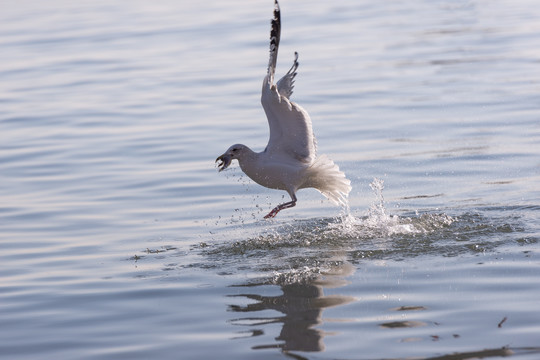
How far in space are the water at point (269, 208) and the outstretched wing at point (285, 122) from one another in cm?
70

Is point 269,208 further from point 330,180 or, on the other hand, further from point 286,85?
point 286,85

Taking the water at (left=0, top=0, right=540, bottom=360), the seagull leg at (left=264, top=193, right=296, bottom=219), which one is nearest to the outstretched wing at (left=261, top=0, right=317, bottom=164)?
the seagull leg at (left=264, top=193, right=296, bottom=219)

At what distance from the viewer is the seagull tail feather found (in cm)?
955

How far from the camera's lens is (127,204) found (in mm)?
10766

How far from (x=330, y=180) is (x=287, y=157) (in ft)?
1.60

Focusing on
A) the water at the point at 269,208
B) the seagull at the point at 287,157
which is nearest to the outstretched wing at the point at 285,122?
the seagull at the point at 287,157

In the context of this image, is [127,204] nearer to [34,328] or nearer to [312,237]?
[312,237]

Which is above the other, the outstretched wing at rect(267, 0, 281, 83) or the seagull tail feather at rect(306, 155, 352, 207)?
the outstretched wing at rect(267, 0, 281, 83)

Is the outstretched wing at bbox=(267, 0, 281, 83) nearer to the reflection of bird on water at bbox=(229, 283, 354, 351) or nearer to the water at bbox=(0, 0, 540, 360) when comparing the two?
the water at bbox=(0, 0, 540, 360)

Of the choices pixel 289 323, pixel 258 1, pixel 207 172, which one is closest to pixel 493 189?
pixel 207 172

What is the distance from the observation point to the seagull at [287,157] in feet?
30.8

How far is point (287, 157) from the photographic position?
31.7 feet

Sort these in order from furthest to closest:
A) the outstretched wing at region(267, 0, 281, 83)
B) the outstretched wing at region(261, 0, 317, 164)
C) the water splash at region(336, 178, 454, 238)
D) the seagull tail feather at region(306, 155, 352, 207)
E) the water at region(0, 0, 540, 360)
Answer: the seagull tail feather at region(306, 155, 352, 207)
the outstretched wing at region(261, 0, 317, 164)
the water splash at region(336, 178, 454, 238)
the outstretched wing at region(267, 0, 281, 83)
the water at region(0, 0, 540, 360)

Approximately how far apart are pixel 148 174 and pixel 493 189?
13.5 feet
